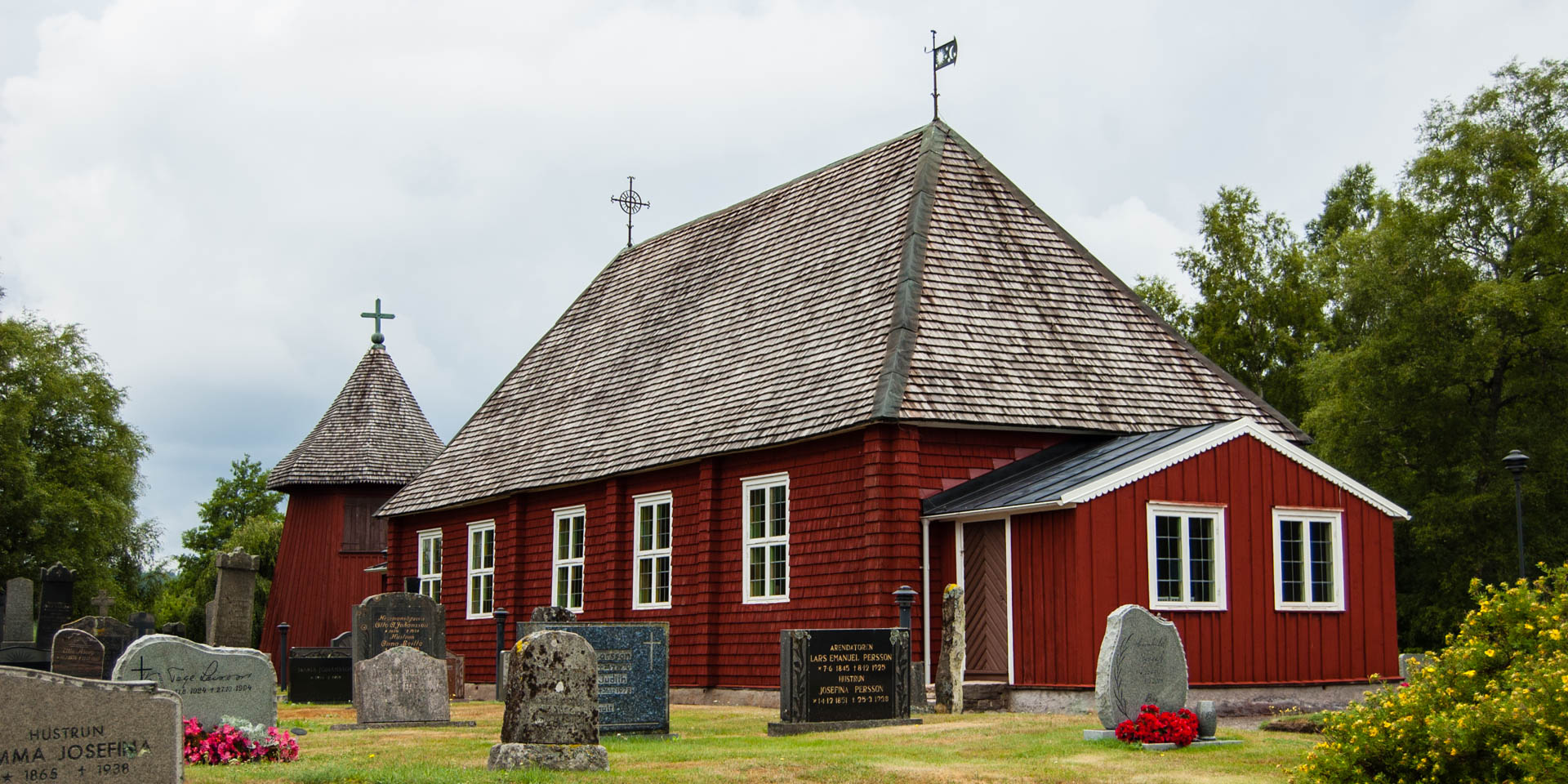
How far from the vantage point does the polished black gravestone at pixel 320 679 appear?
24297mm

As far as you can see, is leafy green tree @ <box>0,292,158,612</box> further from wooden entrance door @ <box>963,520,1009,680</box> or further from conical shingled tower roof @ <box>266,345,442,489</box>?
wooden entrance door @ <box>963,520,1009,680</box>

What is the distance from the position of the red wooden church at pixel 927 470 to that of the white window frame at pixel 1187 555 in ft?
0.11

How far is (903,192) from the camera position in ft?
76.7

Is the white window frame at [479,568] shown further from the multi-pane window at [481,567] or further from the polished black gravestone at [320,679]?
the polished black gravestone at [320,679]

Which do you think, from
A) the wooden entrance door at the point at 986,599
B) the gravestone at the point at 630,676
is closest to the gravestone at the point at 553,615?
the gravestone at the point at 630,676

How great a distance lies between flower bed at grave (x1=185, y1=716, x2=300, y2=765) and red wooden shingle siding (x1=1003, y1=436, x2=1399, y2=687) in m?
8.82

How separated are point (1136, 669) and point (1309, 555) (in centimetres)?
600

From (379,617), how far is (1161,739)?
13166 mm

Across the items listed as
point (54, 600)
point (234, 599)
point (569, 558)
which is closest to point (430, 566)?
point (234, 599)

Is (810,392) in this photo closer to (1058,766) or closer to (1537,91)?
(1058,766)

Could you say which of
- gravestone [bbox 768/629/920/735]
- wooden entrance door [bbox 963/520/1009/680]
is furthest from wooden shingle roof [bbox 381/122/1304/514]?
gravestone [bbox 768/629/920/735]

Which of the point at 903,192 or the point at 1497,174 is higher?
the point at 1497,174

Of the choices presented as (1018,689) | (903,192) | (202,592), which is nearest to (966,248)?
(903,192)

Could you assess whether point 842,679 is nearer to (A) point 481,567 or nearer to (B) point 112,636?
(A) point 481,567
